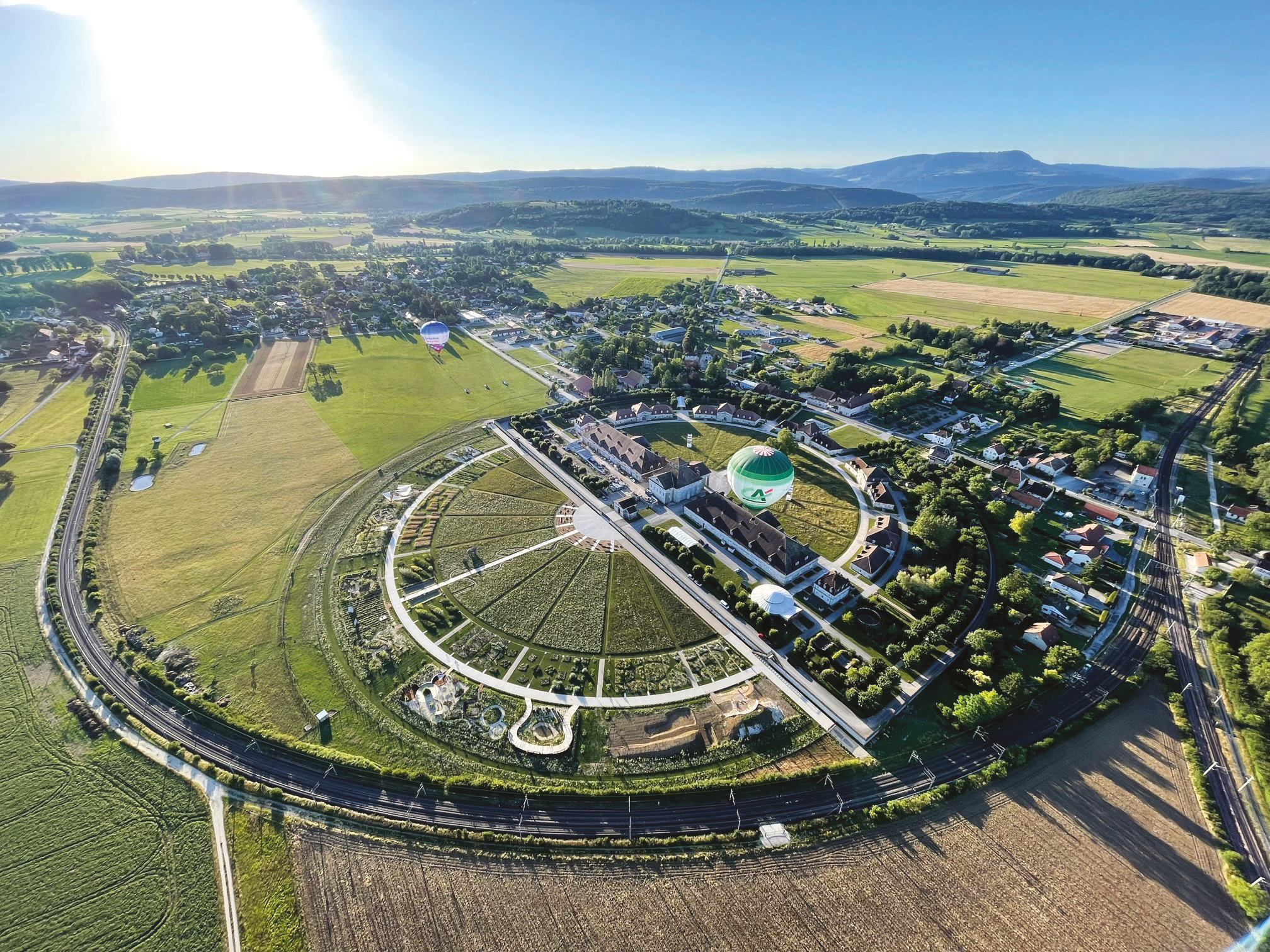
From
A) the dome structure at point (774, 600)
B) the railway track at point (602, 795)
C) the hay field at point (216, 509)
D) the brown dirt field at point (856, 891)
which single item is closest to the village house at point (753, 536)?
the dome structure at point (774, 600)

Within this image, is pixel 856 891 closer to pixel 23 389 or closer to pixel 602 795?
pixel 602 795

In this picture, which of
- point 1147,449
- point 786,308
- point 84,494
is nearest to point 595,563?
point 84,494

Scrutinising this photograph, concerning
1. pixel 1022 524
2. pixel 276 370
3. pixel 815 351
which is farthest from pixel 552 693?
pixel 815 351

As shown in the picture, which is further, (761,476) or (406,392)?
(406,392)

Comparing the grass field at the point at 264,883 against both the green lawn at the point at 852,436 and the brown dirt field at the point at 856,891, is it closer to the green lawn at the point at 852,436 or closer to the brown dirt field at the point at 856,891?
the brown dirt field at the point at 856,891

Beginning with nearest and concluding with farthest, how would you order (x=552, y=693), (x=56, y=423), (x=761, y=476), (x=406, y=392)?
(x=552, y=693) → (x=761, y=476) → (x=56, y=423) → (x=406, y=392)

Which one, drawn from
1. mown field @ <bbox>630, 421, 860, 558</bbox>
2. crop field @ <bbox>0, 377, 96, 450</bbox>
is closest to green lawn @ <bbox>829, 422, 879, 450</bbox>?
mown field @ <bbox>630, 421, 860, 558</bbox>

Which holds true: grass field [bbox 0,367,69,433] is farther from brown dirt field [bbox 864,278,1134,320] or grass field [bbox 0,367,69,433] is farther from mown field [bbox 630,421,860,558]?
brown dirt field [bbox 864,278,1134,320]
